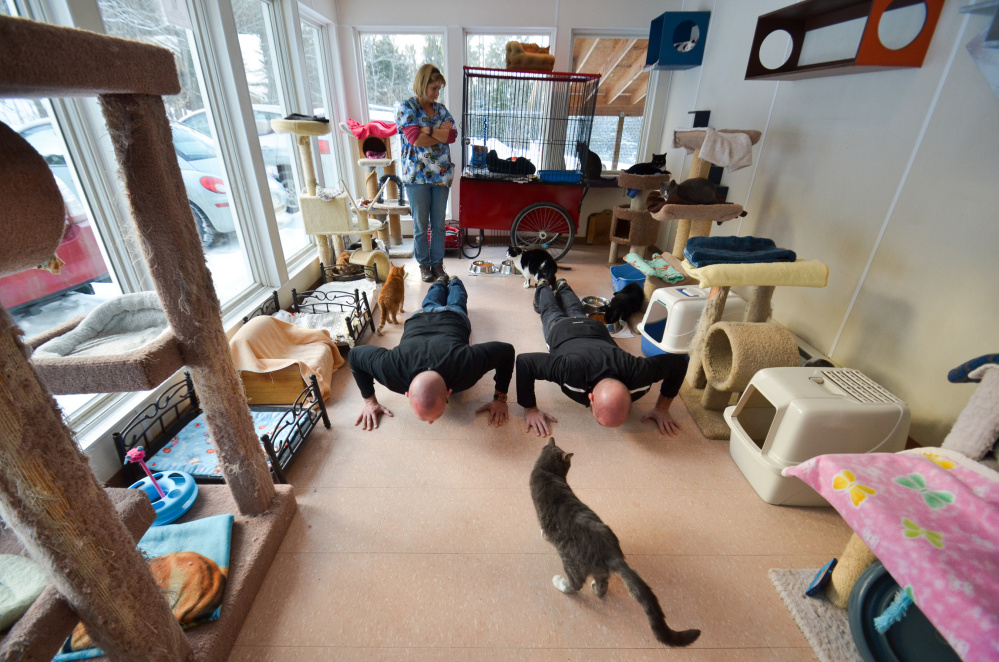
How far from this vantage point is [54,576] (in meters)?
0.75

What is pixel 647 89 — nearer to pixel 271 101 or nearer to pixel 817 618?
pixel 271 101

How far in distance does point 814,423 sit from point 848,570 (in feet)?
1.48

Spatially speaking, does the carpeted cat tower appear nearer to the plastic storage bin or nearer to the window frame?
the plastic storage bin

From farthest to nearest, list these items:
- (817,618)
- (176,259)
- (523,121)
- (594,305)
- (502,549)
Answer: (523,121) < (594,305) < (502,549) < (817,618) < (176,259)

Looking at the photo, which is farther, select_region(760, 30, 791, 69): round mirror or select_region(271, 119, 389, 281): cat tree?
select_region(271, 119, 389, 281): cat tree

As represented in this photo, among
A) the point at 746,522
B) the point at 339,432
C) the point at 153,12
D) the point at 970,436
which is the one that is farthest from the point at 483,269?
the point at 970,436

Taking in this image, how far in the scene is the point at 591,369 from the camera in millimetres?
1819

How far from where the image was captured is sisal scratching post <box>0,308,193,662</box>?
660mm

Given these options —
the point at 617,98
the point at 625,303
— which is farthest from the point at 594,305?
the point at 617,98

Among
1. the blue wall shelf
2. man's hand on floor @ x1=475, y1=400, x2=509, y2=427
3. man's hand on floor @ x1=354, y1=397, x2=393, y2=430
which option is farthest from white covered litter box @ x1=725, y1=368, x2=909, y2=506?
the blue wall shelf

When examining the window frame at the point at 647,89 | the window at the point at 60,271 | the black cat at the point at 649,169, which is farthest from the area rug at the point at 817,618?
the window frame at the point at 647,89

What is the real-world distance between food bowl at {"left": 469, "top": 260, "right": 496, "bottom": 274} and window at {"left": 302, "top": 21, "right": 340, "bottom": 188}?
5.20 feet

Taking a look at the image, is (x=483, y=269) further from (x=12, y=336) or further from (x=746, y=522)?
(x=12, y=336)

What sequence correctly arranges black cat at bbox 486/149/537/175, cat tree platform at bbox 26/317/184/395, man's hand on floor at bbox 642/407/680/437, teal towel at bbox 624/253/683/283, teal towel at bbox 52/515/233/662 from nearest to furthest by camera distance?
cat tree platform at bbox 26/317/184/395, teal towel at bbox 52/515/233/662, man's hand on floor at bbox 642/407/680/437, teal towel at bbox 624/253/683/283, black cat at bbox 486/149/537/175
